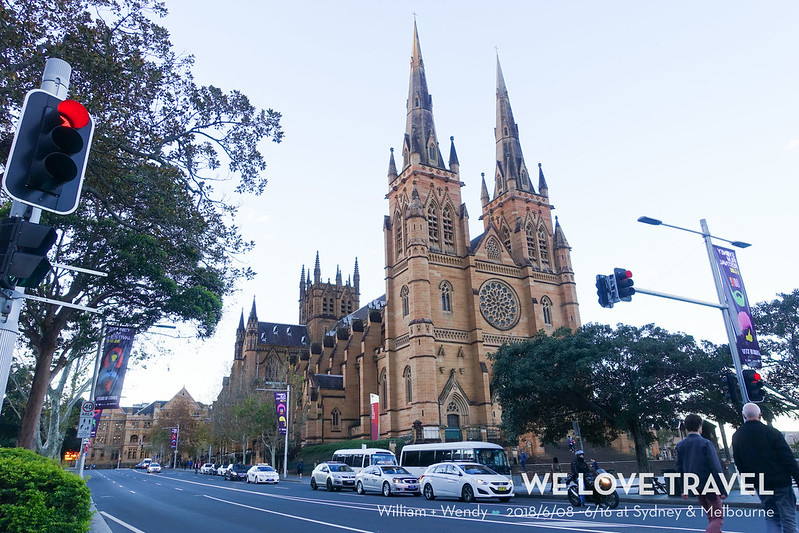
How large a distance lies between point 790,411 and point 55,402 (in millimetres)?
38345

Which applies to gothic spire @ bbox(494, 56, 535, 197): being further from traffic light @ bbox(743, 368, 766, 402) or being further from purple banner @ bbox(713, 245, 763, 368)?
traffic light @ bbox(743, 368, 766, 402)

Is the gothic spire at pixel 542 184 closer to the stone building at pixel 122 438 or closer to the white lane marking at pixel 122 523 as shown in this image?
the white lane marking at pixel 122 523

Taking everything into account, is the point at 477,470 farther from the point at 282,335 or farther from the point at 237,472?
the point at 282,335

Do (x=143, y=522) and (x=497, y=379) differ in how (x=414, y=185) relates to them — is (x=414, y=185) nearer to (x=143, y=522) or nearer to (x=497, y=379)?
(x=497, y=379)

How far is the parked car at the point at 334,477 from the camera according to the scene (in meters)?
27.9

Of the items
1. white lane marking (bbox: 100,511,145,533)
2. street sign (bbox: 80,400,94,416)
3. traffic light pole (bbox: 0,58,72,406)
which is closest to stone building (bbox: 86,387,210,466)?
street sign (bbox: 80,400,94,416)

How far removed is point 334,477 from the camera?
28.0 metres

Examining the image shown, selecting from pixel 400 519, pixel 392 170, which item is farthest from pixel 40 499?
pixel 392 170

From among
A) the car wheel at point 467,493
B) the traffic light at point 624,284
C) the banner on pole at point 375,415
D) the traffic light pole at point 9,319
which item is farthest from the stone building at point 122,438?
the traffic light pole at point 9,319

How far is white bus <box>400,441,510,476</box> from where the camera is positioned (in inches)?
952

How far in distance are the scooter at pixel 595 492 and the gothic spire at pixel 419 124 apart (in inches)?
1507

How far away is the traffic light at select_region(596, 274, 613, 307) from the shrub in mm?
12640

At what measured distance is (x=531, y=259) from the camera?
176 ft

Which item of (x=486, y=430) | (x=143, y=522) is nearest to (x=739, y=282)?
(x=143, y=522)
